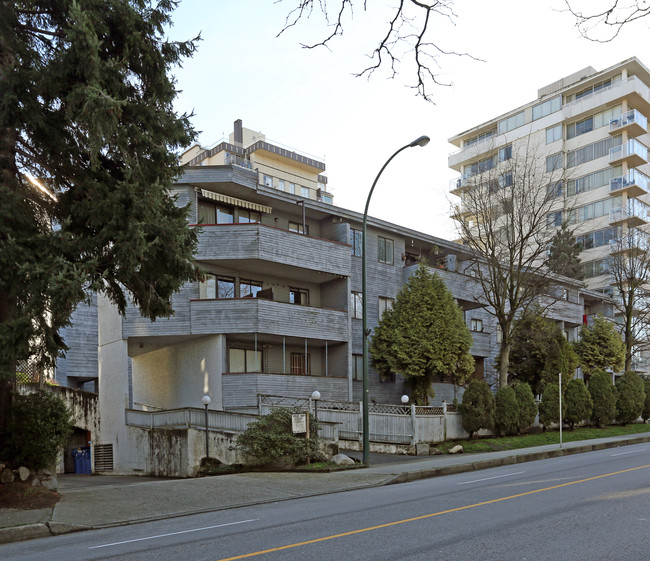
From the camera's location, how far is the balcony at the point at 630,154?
193 ft

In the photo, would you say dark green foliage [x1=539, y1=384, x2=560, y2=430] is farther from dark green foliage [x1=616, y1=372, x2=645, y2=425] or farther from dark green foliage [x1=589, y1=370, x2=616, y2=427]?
dark green foliage [x1=616, y1=372, x2=645, y2=425]

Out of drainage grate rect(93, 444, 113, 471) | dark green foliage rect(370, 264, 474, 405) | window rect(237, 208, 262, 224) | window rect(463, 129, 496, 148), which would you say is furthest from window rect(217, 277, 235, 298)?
window rect(463, 129, 496, 148)

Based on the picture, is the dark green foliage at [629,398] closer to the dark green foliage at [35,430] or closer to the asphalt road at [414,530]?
the asphalt road at [414,530]

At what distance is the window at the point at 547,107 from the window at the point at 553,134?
185 cm

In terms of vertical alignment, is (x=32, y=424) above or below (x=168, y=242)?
below

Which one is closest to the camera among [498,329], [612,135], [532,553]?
[532,553]

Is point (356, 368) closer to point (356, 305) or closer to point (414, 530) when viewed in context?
point (356, 305)

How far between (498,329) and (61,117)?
33504mm

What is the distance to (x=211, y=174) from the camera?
2648 centimetres

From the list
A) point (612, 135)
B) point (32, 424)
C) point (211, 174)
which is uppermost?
point (612, 135)

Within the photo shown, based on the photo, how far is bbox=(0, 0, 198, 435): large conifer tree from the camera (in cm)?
1155

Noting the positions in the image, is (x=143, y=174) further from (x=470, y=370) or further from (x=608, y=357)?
(x=608, y=357)

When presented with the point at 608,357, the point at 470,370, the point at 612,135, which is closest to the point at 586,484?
the point at 470,370

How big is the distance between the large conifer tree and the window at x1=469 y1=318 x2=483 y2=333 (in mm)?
27899
